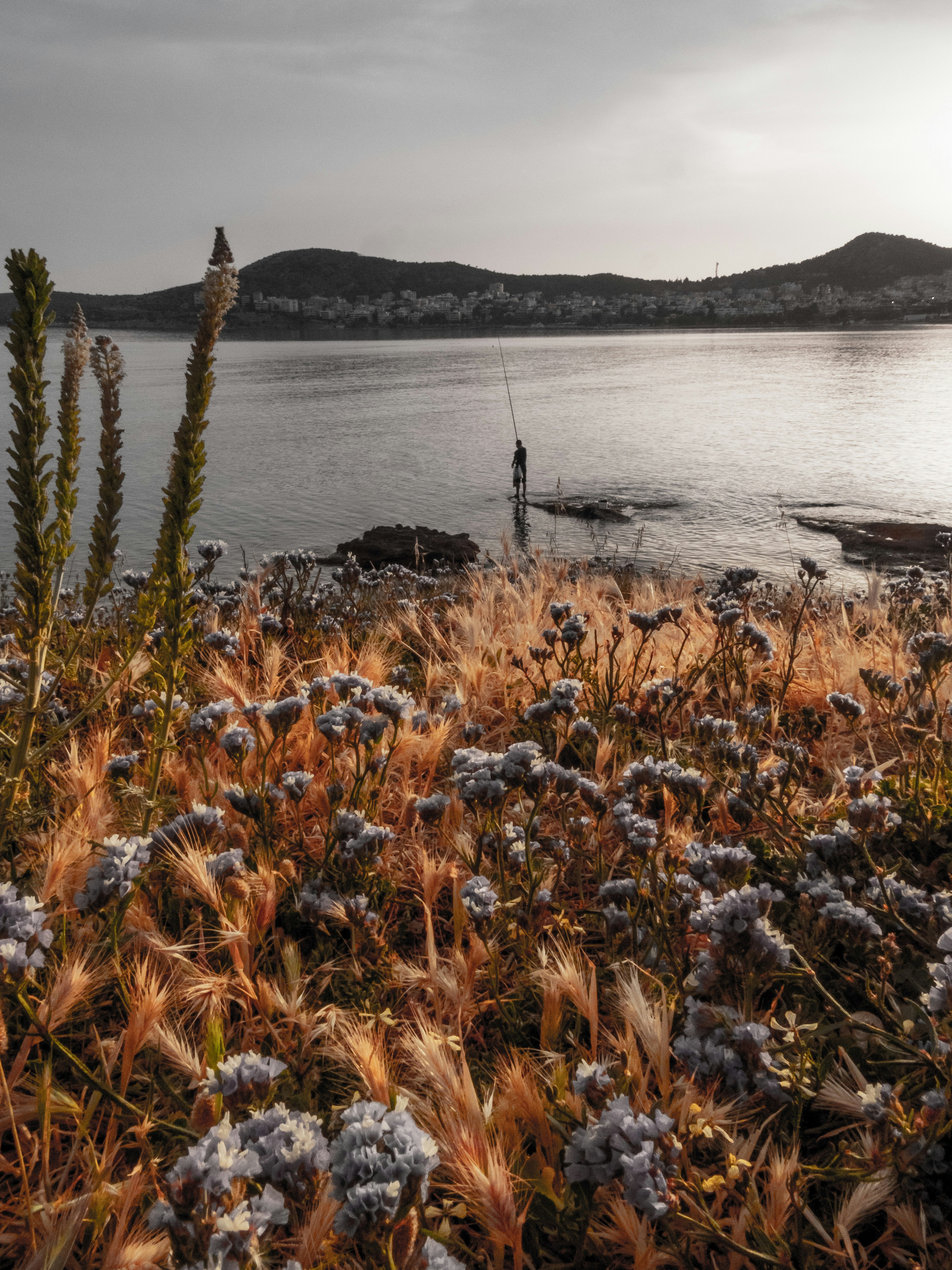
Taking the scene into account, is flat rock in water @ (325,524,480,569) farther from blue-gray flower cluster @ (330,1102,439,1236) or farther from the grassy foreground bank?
blue-gray flower cluster @ (330,1102,439,1236)

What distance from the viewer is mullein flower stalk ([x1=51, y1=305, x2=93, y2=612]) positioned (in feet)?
7.16

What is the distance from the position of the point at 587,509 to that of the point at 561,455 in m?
12.6

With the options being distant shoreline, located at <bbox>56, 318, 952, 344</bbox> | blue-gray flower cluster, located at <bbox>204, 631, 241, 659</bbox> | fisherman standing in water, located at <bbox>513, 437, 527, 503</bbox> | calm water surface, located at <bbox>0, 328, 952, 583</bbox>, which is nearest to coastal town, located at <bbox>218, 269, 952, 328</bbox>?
distant shoreline, located at <bbox>56, 318, 952, 344</bbox>

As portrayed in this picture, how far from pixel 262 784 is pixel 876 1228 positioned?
8.36ft

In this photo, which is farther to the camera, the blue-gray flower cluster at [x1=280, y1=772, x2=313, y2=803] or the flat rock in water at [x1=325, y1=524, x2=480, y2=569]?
the flat rock in water at [x1=325, y1=524, x2=480, y2=569]

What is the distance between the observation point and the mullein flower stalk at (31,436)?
1.90 meters

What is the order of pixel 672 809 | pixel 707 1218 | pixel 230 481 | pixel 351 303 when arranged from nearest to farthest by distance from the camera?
pixel 707 1218, pixel 672 809, pixel 230 481, pixel 351 303

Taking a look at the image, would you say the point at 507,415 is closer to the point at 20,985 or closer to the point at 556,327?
the point at 20,985

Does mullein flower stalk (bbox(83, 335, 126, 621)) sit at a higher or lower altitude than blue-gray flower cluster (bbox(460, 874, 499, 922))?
higher

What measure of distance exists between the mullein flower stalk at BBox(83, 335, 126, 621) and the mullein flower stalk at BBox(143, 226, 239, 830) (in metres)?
0.15

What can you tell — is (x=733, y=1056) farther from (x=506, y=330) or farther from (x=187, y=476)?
(x=506, y=330)

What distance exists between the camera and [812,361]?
90750 mm

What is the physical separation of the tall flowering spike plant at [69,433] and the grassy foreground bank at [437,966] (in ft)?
0.08

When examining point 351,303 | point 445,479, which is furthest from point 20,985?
point 351,303
